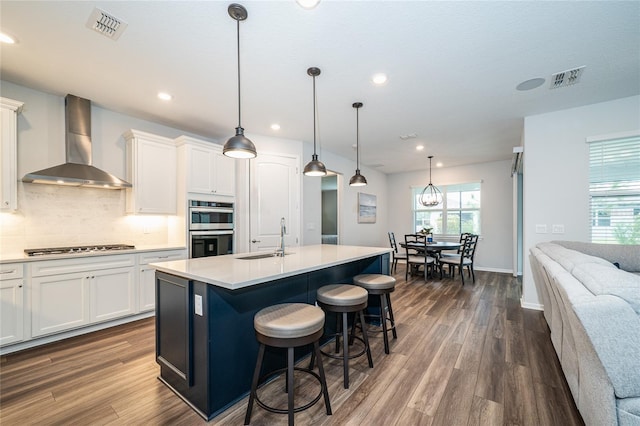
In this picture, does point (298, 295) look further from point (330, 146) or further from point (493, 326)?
point (330, 146)

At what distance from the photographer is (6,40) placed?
2.18 metres

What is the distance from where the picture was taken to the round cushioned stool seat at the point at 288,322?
157 centimetres

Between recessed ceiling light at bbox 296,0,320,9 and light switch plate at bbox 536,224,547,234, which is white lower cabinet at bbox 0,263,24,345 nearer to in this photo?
recessed ceiling light at bbox 296,0,320,9

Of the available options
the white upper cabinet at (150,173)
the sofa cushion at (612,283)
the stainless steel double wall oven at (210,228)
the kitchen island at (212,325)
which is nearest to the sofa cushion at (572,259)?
the sofa cushion at (612,283)

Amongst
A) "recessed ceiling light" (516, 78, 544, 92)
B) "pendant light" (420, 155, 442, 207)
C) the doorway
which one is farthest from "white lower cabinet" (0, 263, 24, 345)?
"pendant light" (420, 155, 442, 207)

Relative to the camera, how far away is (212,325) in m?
1.70

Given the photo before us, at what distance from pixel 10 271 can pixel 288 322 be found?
2.86 metres

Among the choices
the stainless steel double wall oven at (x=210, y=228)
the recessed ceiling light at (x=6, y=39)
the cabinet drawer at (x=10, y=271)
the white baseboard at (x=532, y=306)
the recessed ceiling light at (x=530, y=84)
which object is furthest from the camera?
the stainless steel double wall oven at (x=210, y=228)

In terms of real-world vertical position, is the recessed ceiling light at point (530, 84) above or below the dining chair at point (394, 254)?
above

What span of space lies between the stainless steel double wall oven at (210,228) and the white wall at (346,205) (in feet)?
4.67

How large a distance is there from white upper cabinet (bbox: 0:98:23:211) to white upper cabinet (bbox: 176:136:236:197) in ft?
5.18

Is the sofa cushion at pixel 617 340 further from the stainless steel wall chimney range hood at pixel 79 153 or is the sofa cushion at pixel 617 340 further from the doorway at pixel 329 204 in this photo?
the doorway at pixel 329 204

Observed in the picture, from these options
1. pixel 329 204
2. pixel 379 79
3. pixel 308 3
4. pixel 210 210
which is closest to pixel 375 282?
pixel 379 79

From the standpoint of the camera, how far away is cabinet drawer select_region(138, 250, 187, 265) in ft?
10.9
